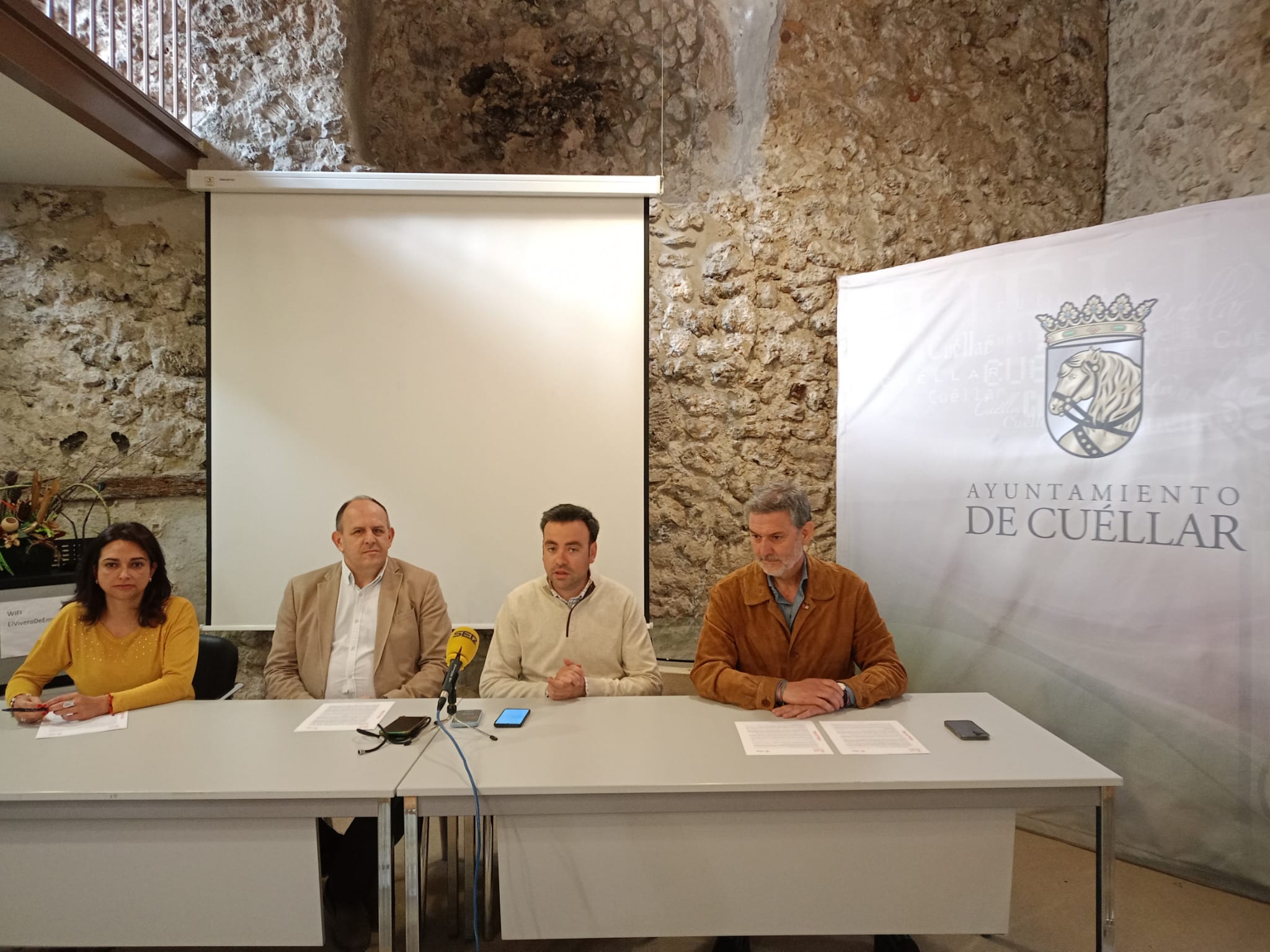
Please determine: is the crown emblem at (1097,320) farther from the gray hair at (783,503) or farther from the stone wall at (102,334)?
the stone wall at (102,334)

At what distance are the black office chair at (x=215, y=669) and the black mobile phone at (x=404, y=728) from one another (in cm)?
95

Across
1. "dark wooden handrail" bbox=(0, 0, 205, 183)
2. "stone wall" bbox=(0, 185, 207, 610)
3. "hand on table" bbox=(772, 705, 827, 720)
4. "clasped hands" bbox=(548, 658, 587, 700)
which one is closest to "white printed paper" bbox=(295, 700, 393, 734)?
"clasped hands" bbox=(548, 658, 587, 700)

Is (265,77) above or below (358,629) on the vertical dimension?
above

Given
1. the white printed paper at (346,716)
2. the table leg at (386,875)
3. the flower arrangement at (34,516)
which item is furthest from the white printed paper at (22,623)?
the table leg at (386,875)

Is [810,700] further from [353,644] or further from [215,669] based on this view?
[215,669]

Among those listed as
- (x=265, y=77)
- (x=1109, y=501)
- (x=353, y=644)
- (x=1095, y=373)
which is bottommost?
(x=353, y=644)

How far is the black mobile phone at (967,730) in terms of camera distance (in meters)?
1.87

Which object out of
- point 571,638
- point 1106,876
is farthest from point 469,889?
point 1106,876

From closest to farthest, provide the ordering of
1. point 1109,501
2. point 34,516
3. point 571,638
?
point 571,638 < point 1109,501 < point 34,516

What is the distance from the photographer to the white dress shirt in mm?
2506

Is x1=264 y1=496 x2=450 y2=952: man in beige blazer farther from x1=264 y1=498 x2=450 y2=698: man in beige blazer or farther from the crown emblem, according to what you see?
the crown emblem

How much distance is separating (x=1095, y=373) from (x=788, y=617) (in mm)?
1445

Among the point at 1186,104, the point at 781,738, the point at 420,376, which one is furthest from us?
the point at 420,376

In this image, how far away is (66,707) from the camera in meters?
1.98
